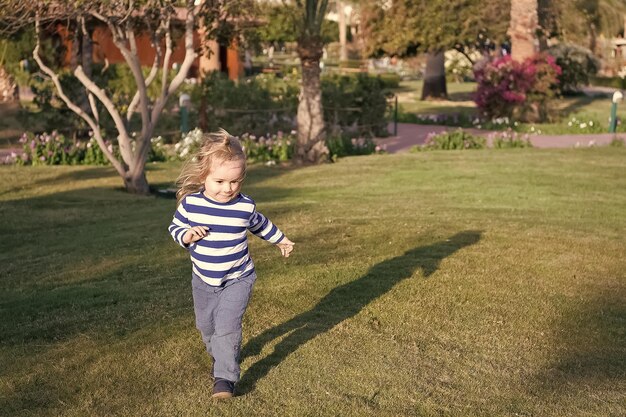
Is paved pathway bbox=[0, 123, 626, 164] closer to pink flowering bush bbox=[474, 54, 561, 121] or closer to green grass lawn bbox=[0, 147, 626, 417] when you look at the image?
pink flowering bush bbox=[474, 54, 561, 121]

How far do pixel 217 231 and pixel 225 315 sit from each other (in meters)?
0.48

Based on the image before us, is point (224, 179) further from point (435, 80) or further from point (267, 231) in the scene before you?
point (435, 80)

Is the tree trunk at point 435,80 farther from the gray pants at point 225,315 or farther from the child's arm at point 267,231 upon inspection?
the gray pants at point 225,315

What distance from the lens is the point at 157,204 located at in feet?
45.1

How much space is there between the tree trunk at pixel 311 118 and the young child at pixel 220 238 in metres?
12.7

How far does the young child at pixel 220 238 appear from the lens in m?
5.47

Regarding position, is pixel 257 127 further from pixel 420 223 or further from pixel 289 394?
pixel 289 394

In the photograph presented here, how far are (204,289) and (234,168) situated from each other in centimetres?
76

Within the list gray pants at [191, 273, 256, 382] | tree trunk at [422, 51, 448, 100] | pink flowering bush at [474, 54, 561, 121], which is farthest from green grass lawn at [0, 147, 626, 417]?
tree trunk at [422, 51, 448, 100]

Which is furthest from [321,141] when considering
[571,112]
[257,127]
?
[571,112]

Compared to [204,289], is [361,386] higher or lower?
lower

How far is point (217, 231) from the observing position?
5.58 m

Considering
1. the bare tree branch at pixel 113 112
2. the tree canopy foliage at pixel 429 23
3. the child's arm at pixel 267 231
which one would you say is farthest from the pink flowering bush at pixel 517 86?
the child's arm at pixel 267 231

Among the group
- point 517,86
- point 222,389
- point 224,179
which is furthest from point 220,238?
point 517,86
